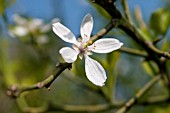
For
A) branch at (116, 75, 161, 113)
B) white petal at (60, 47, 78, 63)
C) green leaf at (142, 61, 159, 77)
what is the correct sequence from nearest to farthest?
white petal at (60, 47, 78, 63) → branch at (116, 75, 161, 113) → green leaf at (142, 61, 159, 77)

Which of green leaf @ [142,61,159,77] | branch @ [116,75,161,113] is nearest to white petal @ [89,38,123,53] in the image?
branch @ [116,75,161,113]

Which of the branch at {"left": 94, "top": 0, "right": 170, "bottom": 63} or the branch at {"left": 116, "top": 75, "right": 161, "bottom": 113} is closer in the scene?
the branch at {"left": 94, "top": 0, "right": 170, "bottom": 63}

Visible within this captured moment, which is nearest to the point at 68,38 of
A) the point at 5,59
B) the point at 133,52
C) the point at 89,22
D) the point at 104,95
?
Answer: the point at 89,22

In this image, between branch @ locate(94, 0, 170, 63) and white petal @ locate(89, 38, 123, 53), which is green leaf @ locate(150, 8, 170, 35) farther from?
white petal @ locate(89, 38, 123, 53)

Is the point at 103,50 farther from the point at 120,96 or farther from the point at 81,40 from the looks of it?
the point at 120,96

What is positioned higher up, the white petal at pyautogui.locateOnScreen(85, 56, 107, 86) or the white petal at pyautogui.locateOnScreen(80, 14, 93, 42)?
the white petal at pyautogui.locateOnScreen(80, 14, 93, 42)

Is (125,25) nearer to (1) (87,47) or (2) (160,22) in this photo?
(1) (87,47)

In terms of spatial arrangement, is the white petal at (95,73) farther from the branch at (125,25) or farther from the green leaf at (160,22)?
the green leaf at (160,22)

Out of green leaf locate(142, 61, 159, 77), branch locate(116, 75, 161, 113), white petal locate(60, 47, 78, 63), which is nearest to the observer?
white petal locate(60, 47, 78, 63)

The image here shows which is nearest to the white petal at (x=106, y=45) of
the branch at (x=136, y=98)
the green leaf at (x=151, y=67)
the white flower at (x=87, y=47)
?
the white flower at (x=87, y=47)
